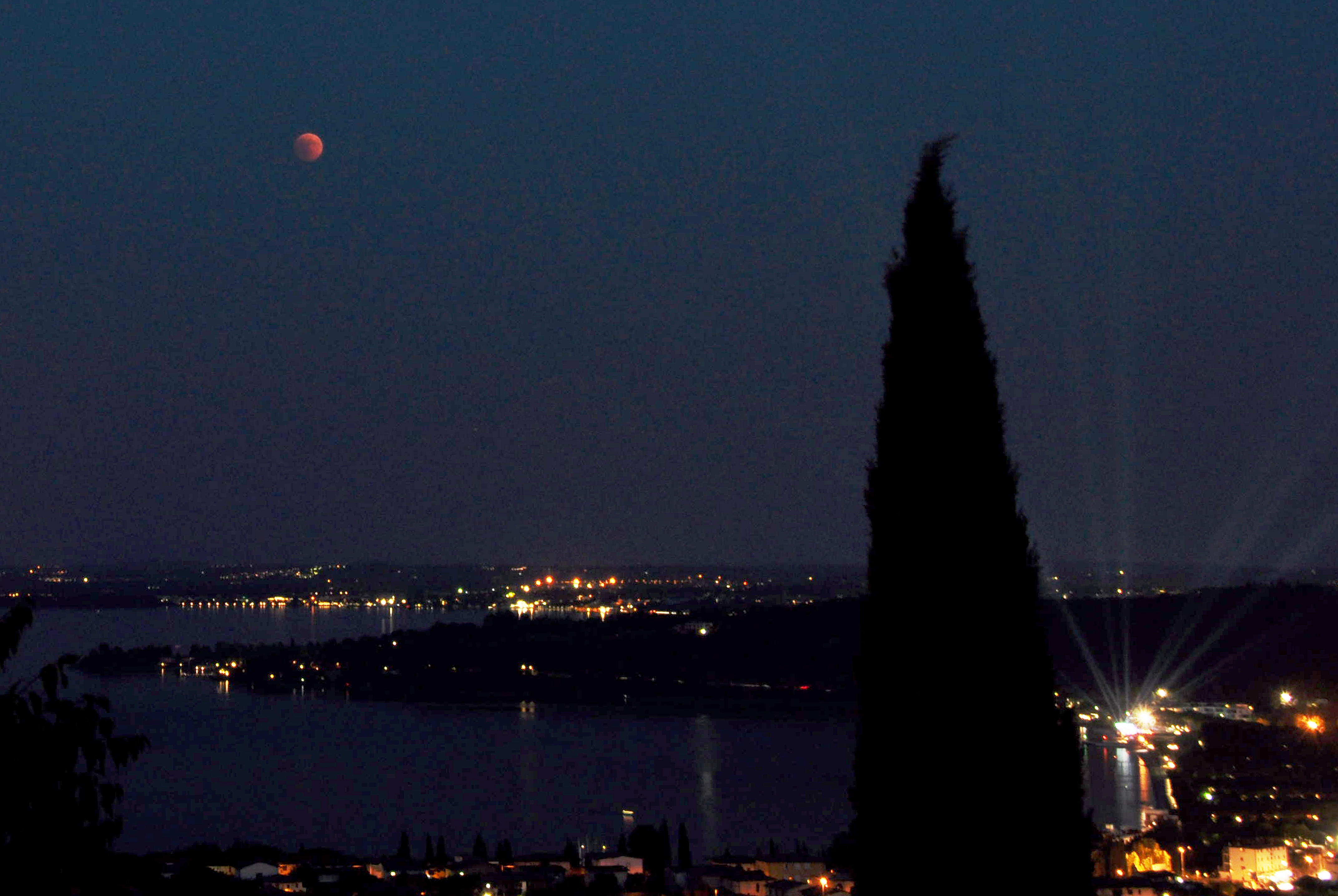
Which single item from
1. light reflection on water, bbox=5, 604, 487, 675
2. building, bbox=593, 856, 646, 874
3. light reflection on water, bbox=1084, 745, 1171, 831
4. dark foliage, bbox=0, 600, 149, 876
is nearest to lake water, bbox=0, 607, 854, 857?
building, bbox=593, 856, 646, 874

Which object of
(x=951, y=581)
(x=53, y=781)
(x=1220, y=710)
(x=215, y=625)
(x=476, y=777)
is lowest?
(x=476, y=777)

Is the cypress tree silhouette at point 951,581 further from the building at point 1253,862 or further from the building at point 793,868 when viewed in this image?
the building at point 1253,862

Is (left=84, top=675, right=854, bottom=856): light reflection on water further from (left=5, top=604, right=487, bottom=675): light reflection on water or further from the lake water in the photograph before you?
(left=5, top=604, right=487, bottom=675): light reflection on water

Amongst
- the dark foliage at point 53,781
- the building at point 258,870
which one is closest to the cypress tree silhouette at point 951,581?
the dark foliage at point 53,781

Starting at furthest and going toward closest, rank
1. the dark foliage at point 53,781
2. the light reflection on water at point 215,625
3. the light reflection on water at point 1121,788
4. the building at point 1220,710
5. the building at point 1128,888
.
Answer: the light reflection on water at point 215,625, the building at point 1220,710, the light reflection on water at point 1121,788, the building at point 1128,888, the dark foliage at point 53,781

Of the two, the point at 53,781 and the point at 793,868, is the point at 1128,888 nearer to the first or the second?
the point at 793,868

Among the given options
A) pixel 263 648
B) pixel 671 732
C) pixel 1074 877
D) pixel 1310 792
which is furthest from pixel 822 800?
pixel 263 648

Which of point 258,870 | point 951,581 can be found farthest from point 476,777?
point 951,581

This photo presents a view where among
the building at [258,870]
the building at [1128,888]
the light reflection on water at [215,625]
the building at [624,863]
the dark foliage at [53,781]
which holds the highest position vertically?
the dark foliage at [53,781]
